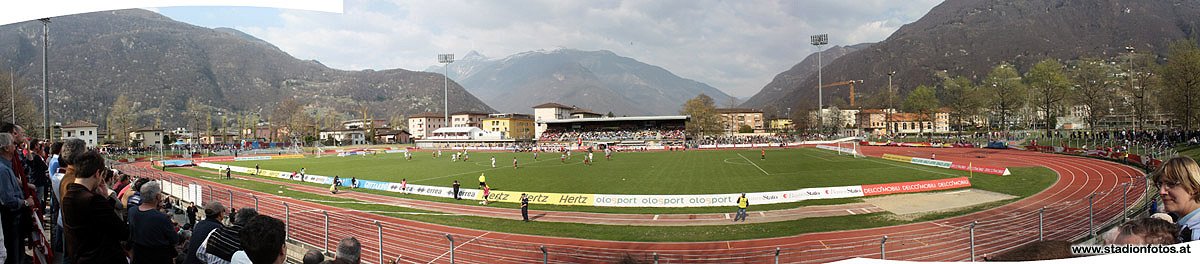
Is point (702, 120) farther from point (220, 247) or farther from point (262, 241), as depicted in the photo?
point (262, 241)

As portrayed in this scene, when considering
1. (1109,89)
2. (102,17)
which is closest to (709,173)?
(1109,89)

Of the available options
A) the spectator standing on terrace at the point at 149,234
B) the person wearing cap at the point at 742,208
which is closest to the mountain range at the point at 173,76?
the person wearing cap at the point at 742,208

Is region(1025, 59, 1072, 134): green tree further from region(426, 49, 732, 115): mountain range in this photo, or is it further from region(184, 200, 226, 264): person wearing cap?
region(184, 200, 226, 264): person wearing cap

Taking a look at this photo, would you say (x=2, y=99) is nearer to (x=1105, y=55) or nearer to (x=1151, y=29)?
(x=1105, y=55)

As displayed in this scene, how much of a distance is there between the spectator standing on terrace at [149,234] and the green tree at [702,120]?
82.9 meters

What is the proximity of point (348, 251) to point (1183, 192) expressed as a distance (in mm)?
4606

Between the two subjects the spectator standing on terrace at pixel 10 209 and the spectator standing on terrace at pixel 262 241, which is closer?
the spectator standing on terrace at pixel 262 241

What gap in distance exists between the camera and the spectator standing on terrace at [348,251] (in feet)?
9.96

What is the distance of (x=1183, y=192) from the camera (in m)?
2.63

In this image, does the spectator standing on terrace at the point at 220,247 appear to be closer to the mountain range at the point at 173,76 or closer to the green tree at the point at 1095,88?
the green tree at the point at 1095,88

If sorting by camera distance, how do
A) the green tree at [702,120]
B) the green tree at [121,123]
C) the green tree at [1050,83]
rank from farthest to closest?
the green tree at [702,120], the green tree at [121,123], the green tree at [1050,83]

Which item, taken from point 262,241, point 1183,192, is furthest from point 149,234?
point 1183,192

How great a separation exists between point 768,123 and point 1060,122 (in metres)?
49.0

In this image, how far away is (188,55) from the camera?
16125 centimetres
